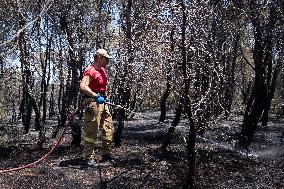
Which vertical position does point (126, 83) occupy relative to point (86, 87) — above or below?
above

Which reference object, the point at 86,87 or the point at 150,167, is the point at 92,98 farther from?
the point at 150,167

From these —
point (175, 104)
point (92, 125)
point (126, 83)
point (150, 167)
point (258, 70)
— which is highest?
point (258, 70)

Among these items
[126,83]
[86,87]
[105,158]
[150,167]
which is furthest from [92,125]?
[126,83]

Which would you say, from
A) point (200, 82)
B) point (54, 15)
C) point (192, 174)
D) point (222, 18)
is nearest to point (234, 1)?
point (222, 18)

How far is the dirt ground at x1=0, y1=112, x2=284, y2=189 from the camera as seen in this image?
23.2ft

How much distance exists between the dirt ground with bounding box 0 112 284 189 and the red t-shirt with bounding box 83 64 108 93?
4.22 ft

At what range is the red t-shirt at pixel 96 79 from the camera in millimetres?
7512

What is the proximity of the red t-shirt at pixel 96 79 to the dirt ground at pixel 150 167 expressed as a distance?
129 cm

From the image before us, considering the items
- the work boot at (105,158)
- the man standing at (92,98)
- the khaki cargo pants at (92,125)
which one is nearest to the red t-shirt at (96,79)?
the man standing at (92,98)

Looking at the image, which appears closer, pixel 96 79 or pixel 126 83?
pixel 96 79

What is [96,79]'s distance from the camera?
755cm

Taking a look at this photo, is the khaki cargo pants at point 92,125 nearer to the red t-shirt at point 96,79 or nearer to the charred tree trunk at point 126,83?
the red t-shirt at point 96,79

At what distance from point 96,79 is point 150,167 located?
178cm

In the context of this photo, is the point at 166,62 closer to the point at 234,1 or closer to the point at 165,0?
the point at 165,0
